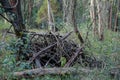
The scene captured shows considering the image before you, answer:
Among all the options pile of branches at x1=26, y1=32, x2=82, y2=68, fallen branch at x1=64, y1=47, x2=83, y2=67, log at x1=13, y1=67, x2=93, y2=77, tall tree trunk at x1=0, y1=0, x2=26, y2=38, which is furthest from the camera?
pile of branches at x1=26, y1=32, x2=82, y2=68

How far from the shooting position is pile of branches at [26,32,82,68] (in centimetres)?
704

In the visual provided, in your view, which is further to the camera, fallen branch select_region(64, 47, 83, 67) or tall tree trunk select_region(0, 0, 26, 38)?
fallen branch select_region(64, 47, 83, 67)

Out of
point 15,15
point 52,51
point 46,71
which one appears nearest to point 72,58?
point 52,51

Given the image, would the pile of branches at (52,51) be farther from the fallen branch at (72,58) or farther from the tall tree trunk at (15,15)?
the tall tree trunk at (15,15)

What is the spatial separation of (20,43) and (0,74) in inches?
41.7

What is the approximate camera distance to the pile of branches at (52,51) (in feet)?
23.1

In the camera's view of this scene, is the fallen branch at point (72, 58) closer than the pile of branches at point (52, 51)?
Yes

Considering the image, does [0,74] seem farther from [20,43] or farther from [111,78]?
[111,78]

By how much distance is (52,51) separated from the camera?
7430 mm

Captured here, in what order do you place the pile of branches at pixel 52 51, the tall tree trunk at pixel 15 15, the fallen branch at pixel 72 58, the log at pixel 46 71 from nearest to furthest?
the log at pixel 46 71
the tall tree trunk at pixel 15 15
the fallen branch at pixel 72 58
the pile of branches at pixel 52 51

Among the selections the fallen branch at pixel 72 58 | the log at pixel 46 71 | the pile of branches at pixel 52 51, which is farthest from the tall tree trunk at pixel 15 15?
the fallen branch at pixel 72 58

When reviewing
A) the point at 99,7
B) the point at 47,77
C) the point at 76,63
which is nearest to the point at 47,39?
the point at 76,63

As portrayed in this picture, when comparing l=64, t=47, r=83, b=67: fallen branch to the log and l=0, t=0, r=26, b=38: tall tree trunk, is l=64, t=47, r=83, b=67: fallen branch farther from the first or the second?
l=0, t=0, r=26, b=38: tall tree trunk

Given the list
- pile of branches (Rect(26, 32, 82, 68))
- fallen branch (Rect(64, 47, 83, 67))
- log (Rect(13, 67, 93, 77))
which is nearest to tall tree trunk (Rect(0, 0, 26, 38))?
pile of branches (Rect(26, 32, 82, 68))
